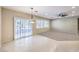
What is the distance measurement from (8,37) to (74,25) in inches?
215

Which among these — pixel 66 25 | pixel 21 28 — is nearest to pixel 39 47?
pixel 21 28

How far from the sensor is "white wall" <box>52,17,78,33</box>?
22.5ft

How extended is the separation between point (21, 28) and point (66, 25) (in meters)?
4.03

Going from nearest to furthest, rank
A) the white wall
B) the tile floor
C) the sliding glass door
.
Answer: the tile floor, the sliding glass door, the white wall

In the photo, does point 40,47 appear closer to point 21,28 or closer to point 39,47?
point 39,47

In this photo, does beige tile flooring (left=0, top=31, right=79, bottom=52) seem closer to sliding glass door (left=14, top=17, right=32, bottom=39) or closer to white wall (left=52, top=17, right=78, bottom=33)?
sliding glass door (left=14, top=17, right=32, bottom=39)

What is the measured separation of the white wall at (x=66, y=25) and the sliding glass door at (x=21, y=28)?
2.20 m

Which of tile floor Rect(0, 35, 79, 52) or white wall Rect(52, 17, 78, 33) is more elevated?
white wall Rect(52, 17, 78, 33)

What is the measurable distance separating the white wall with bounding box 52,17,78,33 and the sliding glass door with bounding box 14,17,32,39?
86.6 inches

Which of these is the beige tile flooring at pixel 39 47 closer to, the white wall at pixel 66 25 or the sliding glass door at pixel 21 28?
the sliding glass door at pixel 21 28

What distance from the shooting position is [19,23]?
5.93 m

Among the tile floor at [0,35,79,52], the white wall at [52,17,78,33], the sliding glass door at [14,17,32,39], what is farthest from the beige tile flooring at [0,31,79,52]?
the white wall at [52,17,78,33]
